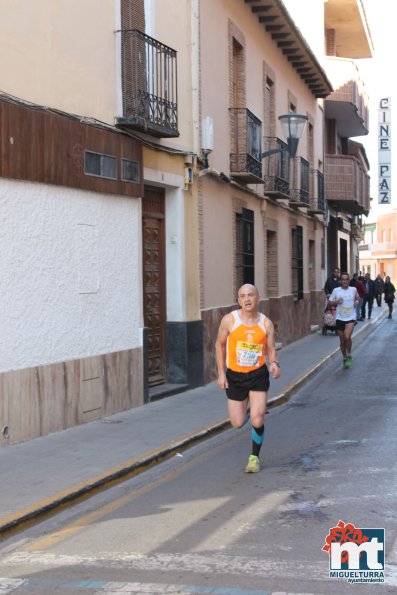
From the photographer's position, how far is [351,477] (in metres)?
7.11

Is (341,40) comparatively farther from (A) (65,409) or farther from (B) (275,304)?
(A) (65,409)

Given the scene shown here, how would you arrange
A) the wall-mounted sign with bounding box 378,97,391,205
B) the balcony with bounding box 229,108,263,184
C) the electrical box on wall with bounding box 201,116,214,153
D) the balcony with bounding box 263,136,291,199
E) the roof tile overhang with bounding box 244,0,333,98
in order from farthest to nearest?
the wall-mounted sign with bounding box 378,97,391,205
the balcony with bounding box 263,136,291,199
the roof tile overhang with bounding box 244,0,333,98
the balcony with bounding box 229,108,263,184
the electrical box on wall with bounding box 201,116,214,153

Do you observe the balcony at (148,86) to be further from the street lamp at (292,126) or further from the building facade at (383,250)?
the building facade at (383,250)

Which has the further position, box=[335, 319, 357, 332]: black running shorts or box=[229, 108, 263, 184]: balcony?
box=[335, 319, 357, 332]: black running shorts

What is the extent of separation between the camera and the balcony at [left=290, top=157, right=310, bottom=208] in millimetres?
21797

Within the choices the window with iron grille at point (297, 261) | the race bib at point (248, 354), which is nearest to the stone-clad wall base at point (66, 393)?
the race bib at point (248, 354)

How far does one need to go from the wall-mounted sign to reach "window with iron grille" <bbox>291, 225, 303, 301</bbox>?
1214 centimetres

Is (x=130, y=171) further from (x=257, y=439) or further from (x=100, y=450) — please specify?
(x=257, y=439)

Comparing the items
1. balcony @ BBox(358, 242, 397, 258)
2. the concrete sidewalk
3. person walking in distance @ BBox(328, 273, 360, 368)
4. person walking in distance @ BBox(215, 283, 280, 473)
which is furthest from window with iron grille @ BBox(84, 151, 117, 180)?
balcony @ BBox(358, 242, 397, 258)

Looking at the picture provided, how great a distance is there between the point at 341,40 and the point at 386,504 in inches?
1099

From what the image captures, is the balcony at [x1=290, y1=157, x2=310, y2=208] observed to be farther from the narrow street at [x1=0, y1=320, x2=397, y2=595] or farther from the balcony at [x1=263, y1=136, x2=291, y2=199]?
the narrow street at [x1=0, y1=320, x2=397, y2=595]

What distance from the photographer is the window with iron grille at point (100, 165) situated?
10039mm

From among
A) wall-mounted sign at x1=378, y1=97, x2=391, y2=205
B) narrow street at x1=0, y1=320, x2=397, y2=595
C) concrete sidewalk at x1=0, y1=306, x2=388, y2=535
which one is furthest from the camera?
wall-mounted sign at x1=378, y1=97, x2=391, y2=205

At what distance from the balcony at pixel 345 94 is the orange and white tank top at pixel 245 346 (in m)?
20.7
